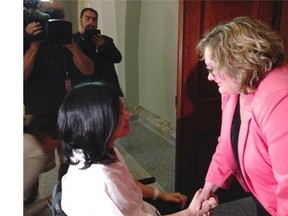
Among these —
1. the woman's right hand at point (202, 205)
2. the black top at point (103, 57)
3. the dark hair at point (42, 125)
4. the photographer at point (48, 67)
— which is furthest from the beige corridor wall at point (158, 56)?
the woman's right hand at point (202, 205)

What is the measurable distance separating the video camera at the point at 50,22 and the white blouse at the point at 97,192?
2.69 ft

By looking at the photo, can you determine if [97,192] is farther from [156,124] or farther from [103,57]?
[156,124]

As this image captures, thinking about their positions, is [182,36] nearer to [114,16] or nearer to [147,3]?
[114,16]

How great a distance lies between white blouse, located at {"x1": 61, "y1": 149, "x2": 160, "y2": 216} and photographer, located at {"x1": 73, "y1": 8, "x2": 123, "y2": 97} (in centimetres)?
74

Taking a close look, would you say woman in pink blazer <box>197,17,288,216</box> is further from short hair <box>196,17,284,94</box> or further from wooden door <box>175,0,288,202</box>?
wooden door <box>175,0,288,202</box>

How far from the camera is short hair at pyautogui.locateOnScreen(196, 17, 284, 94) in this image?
0.96 meters

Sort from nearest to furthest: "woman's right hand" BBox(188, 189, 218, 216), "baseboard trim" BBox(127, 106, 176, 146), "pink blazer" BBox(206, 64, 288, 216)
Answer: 1. "pink blazer" BBox(206, 64, 288, 216)
2. "woman's right hand" BBox(188, 189, 218, 216)
3. "baseboard trim" BBox(127, 106, 176, 146)

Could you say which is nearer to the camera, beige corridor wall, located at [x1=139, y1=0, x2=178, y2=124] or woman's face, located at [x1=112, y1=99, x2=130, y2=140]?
woman's face, located at [x1=112, y1=99, x2=130, y2=140]

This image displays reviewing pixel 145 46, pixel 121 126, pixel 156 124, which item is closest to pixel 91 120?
pixel 121 126

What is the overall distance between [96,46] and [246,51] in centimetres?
105

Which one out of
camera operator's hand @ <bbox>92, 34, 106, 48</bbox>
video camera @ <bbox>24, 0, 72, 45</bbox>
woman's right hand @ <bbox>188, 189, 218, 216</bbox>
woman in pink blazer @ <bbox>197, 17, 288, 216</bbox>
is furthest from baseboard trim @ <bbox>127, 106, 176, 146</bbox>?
woman in pink blazer @ <bbox>197, 17, 288, 216</bbox>

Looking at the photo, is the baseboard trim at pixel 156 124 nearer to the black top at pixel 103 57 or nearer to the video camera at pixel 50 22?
the black top at pixel 103 57

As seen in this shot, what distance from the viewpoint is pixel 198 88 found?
1867 millimetres

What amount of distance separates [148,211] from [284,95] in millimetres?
598
